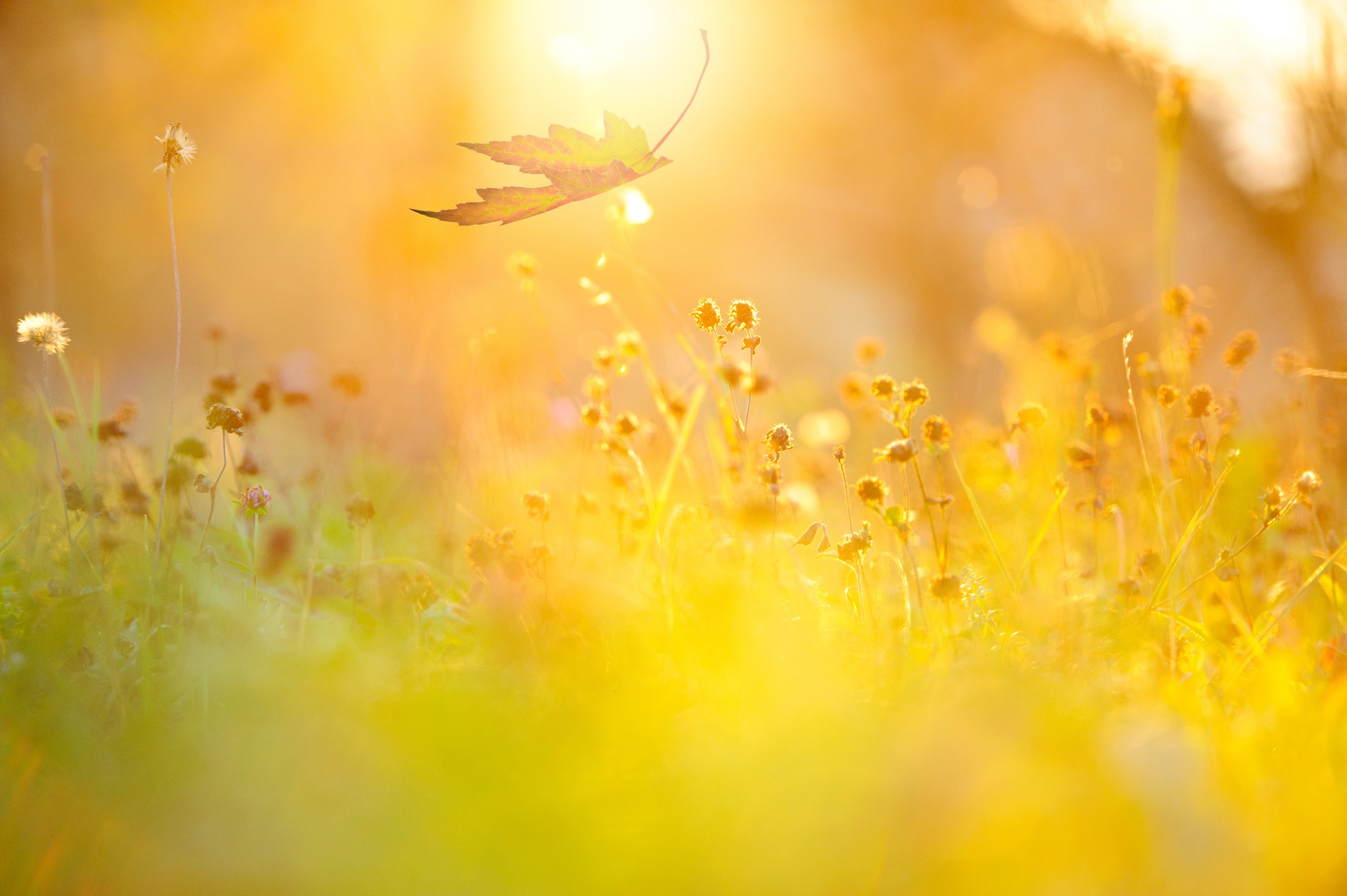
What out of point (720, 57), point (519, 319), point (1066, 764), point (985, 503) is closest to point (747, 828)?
point (1066, 764)

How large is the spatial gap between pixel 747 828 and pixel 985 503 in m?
1.89

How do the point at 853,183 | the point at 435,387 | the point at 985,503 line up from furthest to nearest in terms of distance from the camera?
the point at 853,183 < the point at 435,387 < the point at 985,503

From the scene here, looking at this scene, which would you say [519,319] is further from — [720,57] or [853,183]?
[853,183]

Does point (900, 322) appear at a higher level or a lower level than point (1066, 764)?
higher

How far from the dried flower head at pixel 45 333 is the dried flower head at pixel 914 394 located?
132 centimetres

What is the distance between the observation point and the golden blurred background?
152 inches

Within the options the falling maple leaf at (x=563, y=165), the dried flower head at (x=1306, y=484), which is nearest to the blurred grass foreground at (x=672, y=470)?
the dried flower head at (x=1306, y=484)

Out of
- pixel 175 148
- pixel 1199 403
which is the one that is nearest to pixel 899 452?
pixel 1199 403

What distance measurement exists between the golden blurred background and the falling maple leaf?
268 centimetres

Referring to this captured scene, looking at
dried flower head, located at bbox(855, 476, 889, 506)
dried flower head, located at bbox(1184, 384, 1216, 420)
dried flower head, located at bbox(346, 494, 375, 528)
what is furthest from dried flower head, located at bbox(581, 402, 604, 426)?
dried flower head, located at bbox(1184, 384, 1216, 420)

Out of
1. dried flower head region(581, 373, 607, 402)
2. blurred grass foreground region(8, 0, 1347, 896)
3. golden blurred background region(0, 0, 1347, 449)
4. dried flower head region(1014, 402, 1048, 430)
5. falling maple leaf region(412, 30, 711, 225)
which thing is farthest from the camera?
golden blurred background region(0, 0, 1347, 449)

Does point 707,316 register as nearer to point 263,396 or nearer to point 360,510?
point 360,510

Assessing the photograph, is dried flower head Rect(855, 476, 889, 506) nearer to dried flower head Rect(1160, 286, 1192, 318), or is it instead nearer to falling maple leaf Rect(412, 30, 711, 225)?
falling maple leaf Rect(412, 30, 711, 225)

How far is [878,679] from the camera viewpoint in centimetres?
99
